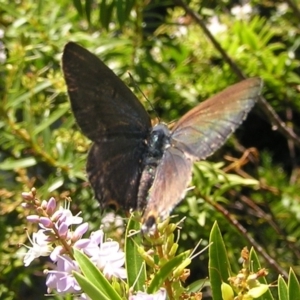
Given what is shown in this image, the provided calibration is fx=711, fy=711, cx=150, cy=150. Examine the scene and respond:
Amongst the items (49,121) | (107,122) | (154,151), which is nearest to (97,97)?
(107,122)

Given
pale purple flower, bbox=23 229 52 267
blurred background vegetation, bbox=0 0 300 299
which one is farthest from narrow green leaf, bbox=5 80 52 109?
pale purple flower, bbox=23 229 52 267

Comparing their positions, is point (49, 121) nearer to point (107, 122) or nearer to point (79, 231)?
point (107, 122)

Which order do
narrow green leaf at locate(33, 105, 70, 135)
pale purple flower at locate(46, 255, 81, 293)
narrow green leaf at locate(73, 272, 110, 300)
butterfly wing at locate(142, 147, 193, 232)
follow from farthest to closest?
narrow green leaf at locate(33, 105, 70, 135) → butterfly wing at locate(142, 147, 193, 232) → pale purple flower at locate(46, 255, 81, 293) → narrow green leaf at locate(73, 272, 110, 300)

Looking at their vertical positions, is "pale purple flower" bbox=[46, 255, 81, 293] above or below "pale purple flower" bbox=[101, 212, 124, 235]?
above

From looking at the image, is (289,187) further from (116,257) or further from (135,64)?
(116,257)

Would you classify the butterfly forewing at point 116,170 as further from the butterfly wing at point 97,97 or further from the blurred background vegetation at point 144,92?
the blurred background vegetation at point 144,92

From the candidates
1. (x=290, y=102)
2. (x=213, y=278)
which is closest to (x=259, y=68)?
(x=290, y=102)

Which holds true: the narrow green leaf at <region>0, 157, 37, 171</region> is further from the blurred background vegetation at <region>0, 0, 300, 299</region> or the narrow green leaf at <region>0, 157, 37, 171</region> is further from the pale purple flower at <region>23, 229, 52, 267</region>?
the pale purple flower at <region>23, 229, 52, 267</region>

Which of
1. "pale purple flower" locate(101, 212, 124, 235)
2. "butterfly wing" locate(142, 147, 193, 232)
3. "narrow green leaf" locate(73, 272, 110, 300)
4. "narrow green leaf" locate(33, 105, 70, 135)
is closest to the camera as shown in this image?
"narrow green leaf" locate(73, 272, 110, 300)
